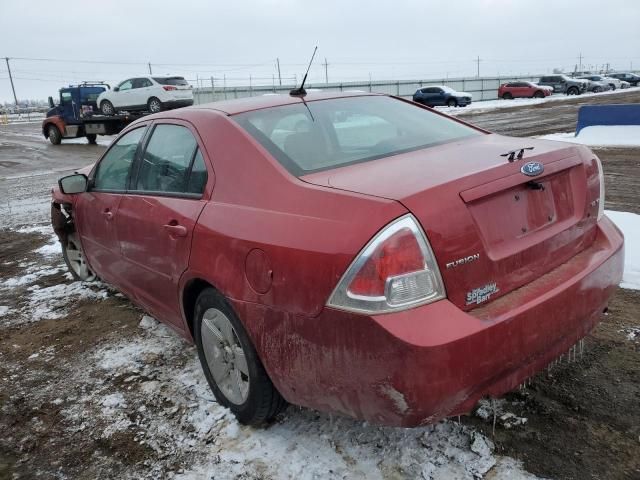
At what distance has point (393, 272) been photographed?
1.99 metres

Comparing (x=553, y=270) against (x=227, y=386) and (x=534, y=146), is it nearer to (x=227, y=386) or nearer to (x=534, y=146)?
(x=534, y=146)

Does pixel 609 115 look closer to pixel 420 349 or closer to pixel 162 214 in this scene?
pixel 162 214

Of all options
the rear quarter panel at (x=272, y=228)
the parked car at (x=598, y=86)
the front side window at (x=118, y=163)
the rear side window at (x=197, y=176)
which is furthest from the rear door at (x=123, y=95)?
the parked car at (x=598, y=86)

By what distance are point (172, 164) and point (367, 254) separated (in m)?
1.71

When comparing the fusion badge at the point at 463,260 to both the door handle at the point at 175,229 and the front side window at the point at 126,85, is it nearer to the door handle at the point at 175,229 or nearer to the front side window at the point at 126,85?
the door handle at the point at 175,229

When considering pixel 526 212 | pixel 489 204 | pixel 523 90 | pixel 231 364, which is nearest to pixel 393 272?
pixel 489 204

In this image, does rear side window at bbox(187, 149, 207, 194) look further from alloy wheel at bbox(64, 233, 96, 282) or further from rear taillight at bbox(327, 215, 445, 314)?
alloy wheel at bbox(64, 233, 96, 282)

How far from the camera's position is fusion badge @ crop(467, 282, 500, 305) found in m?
2.12

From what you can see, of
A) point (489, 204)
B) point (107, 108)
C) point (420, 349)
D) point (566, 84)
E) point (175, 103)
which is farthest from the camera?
point (566, 84)

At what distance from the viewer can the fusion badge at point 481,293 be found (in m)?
2.12

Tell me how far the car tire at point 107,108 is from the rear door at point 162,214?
21431 mm

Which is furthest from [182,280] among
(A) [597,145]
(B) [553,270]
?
(A) [597,145]

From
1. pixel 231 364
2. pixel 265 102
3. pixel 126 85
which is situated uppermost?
pixel 126 85

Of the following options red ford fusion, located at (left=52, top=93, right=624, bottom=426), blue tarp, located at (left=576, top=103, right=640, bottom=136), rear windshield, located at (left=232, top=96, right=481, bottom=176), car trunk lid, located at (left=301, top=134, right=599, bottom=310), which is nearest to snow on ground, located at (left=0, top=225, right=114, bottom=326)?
red ford fusion, located at (left=52, top=93, right=624, bottom=426)
